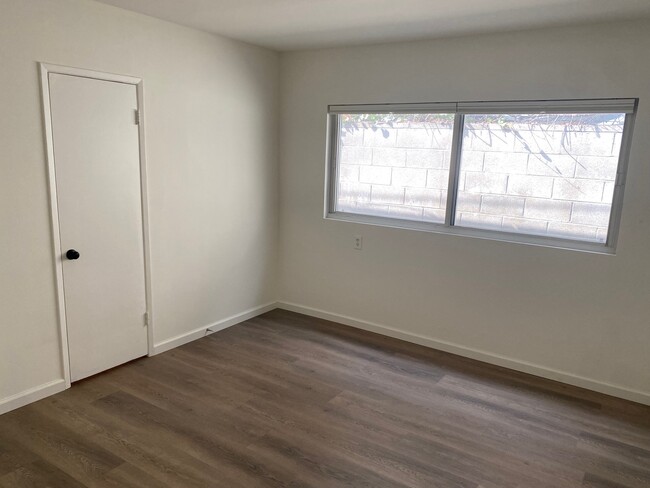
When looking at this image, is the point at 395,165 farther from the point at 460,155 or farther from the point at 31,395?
the point at 31,395

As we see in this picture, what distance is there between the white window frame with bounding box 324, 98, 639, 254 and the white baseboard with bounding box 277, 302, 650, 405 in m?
0.91

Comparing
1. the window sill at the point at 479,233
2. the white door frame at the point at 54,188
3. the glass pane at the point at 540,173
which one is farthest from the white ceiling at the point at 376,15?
the window sill at the point at 479,233

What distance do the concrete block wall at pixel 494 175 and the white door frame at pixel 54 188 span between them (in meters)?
1.77

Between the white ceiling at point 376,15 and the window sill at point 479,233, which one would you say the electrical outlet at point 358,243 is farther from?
the white ceiling at point 376,15

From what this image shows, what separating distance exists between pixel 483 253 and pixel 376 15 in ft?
6.14

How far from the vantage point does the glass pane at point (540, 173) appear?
10.6 feet

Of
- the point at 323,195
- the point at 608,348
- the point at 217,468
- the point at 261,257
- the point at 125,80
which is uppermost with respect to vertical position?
the point at 125,80

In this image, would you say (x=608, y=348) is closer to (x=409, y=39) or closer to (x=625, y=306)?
(x=625, y=306)

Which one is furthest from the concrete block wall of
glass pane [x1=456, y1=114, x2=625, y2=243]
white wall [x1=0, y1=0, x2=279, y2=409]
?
white wall [x1=0, y1=0, x2=279, y2=409]

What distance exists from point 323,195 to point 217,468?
8.53 ft

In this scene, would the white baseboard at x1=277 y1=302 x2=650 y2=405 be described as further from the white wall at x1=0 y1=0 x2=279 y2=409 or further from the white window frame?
the white window frame

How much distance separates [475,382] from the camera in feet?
11.3

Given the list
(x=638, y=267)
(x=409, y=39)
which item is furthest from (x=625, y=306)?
(x=409, y=39)

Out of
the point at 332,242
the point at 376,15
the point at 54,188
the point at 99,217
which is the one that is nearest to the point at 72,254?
the point at 99,217
